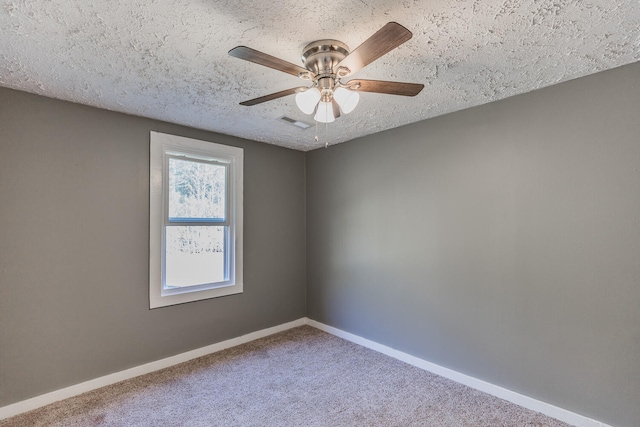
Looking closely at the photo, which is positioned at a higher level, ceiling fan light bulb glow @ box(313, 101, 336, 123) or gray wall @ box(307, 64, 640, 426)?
ceiling fan light bulb glow @ box(313, 101, 336, 123)

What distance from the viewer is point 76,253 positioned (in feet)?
8.58

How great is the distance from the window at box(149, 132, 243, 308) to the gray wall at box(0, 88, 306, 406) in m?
0.09

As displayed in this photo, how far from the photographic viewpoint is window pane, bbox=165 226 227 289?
3.21 m

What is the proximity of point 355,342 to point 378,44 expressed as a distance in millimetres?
3173

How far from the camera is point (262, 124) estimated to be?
318 centimetres

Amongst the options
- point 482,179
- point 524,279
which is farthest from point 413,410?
point 482,179

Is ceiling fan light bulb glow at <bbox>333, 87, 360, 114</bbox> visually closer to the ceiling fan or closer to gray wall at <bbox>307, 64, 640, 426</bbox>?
the ceiling fan

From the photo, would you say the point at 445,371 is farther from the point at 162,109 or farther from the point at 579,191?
the point at 162,109

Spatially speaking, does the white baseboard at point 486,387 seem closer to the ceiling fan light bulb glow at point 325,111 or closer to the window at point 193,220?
the window at point 193,220

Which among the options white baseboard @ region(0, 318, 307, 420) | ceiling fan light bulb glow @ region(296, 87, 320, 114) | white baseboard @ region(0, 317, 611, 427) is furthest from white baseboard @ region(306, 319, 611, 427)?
ceiling fan light bulb glow @ region(296, 87, 320, 114)

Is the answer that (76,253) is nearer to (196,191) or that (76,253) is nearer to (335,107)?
(196,191)

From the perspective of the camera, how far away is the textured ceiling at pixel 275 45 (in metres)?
1.49

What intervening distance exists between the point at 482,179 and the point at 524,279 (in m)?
0.85

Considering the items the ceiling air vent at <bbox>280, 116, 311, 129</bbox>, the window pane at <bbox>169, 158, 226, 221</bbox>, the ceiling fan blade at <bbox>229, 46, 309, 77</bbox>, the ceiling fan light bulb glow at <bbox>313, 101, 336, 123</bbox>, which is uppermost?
the ceiling air vent at <bbox>280, 116, 311, 129</bbox>
